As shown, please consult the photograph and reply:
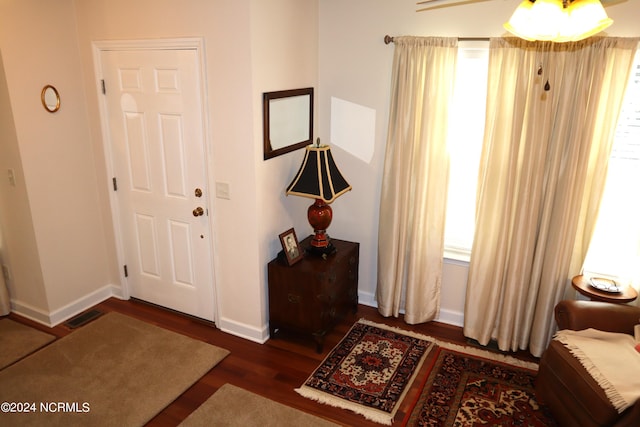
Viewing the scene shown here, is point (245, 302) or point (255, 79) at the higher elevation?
point (255, 79)

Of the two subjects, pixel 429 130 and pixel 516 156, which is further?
pixel 429 130

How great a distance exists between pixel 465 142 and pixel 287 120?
4.29 ft

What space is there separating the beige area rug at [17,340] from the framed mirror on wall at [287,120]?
218 cm

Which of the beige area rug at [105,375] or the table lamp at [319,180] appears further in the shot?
the table lamp at [319,180]

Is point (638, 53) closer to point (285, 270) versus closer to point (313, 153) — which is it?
point (313, 153)

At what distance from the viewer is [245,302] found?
3.40m

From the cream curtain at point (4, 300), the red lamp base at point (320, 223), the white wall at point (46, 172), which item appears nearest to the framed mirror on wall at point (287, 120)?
the red lamp base at point (320, 223)

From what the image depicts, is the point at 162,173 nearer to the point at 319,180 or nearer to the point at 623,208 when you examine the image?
the point at 319,180

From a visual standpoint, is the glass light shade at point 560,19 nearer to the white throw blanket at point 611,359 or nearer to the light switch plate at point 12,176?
the white throw blanket at point 611,359

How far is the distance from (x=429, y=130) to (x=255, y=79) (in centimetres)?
126

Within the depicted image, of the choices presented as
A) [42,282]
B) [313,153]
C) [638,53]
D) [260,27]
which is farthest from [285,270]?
[638,53]

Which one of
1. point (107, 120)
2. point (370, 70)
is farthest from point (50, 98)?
point (370, 70)

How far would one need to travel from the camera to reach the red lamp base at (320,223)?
10.9 feet

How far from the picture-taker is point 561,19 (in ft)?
4.44
